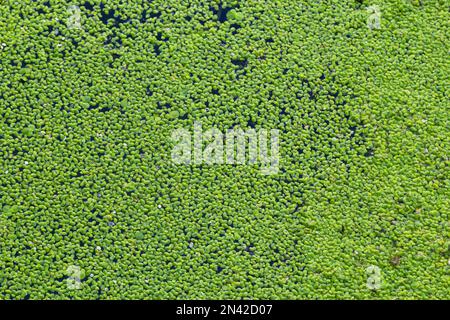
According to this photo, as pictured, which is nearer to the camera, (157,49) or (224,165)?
(224,165)

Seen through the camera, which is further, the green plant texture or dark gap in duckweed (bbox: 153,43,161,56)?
dark gap in duckweed (bbox: 153,43,161,56)

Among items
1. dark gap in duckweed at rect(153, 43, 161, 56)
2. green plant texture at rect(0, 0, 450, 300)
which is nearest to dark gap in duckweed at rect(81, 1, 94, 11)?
green plant texture at rect(0, 0, 450, 300)

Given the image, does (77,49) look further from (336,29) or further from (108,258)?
(336,29)

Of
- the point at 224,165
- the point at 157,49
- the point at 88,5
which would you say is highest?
the point at 88,5

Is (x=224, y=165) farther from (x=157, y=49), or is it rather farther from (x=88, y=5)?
(x=88, y=5)

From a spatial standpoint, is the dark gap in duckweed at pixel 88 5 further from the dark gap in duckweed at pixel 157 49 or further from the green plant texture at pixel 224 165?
the dark gap in duckweed at pixel 157 49

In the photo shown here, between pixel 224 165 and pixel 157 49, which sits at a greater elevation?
pixel 157 49

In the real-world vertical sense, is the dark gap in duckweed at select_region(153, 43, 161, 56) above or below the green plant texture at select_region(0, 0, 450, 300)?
above

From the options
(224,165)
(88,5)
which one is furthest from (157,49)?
(224,165)

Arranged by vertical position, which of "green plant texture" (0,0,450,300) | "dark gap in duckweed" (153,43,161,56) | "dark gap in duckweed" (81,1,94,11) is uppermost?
"dark gap in duckweed" (81,1,94,11)

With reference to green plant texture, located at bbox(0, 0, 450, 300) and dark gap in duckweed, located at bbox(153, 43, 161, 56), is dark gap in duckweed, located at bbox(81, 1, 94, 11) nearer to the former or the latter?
green plant texture, located at bbox(0, 0, 450, 300)
